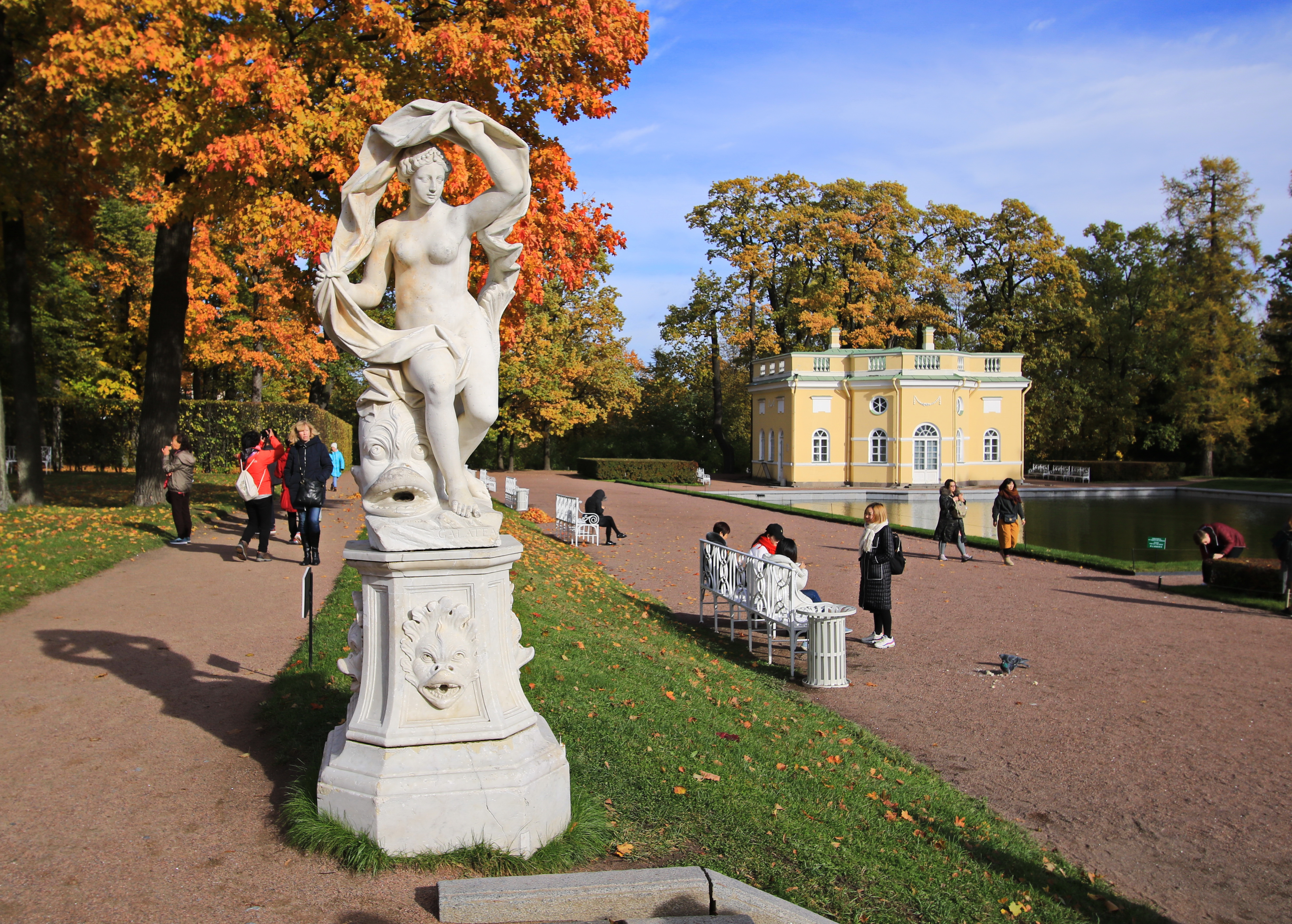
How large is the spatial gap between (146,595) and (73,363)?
2132 centimetres

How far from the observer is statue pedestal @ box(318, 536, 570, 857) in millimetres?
3650

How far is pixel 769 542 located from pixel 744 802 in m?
5.88

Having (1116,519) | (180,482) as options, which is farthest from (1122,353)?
(180,482)

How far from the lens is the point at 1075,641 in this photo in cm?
975

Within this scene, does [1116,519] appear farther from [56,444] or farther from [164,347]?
[56,444]

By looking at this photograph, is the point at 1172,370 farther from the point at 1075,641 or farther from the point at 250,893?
the point at 250,893

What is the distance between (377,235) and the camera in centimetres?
420

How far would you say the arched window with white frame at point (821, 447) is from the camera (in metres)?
38.8

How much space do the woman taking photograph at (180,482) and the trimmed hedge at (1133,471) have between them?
43.4m

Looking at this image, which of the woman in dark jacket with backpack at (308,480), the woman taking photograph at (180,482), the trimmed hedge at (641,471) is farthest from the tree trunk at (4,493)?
the trimmed hedge at (641,471)

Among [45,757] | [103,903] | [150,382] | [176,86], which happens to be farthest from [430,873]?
[150,382]

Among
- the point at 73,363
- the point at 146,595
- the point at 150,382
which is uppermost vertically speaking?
the point at 73,363

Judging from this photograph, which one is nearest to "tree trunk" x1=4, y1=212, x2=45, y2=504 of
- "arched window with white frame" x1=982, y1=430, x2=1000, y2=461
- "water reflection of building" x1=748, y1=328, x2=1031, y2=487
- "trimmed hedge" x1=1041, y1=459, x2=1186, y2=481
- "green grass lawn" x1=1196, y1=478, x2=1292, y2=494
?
"water reflection of building" x1=748, y1=328, x2=1031, y2=487

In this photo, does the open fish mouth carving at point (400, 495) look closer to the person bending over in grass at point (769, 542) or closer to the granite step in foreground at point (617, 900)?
the granite step in foreground at point (617, 900)
